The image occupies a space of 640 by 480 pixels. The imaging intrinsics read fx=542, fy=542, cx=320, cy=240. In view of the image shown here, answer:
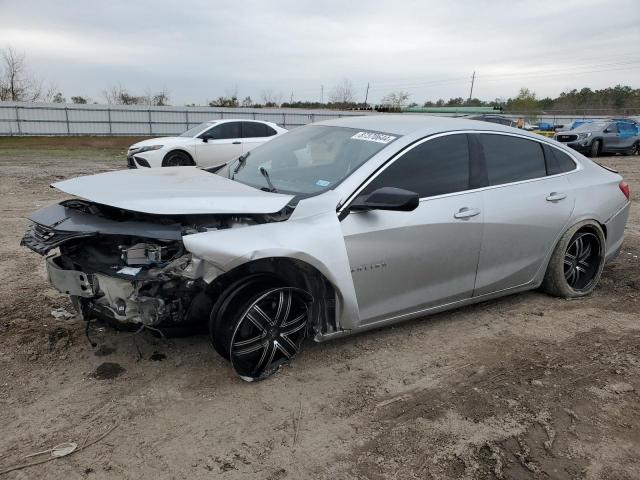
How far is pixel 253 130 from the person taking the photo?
1444cm

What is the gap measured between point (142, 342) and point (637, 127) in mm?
24910

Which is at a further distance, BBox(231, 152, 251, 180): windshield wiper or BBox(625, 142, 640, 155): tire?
BBox(625, 142, 640, 155): tire

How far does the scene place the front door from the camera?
11.6ft

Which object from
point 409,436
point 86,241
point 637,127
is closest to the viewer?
point 409,436

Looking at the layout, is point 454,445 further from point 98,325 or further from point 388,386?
point 98,325

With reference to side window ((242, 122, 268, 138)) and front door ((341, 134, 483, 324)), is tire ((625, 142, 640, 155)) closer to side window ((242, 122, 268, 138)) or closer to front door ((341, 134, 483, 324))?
side window ((242, 122, 268, 138))

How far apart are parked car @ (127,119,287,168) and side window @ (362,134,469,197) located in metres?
9.39

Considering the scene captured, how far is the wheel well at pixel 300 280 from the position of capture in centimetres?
331

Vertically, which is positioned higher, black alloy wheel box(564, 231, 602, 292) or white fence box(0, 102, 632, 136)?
black alloy wheel box(564, 231, 602, 292)

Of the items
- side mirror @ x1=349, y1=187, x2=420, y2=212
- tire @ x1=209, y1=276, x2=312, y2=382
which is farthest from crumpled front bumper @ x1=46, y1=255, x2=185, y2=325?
side mirror @ x1=349, y1=187, x2=420, y2=212

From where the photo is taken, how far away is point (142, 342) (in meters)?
3.88

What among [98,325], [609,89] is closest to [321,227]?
[98,325]

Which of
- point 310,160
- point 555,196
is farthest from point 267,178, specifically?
point 555,196

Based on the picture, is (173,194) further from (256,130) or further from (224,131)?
(256,130)
